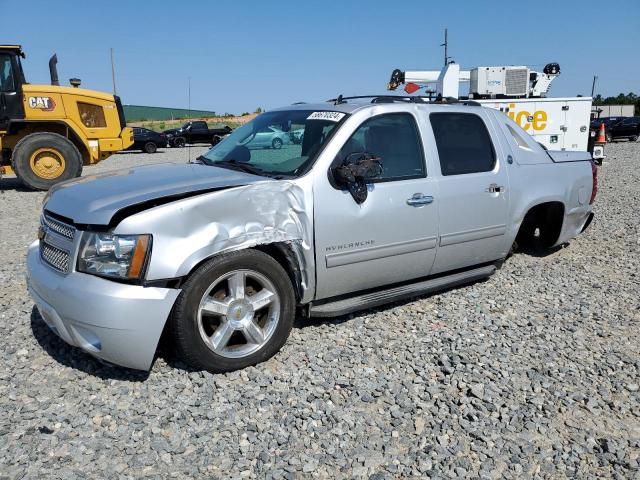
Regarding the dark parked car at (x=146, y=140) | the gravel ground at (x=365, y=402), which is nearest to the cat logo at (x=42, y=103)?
the gravel ground at (x=365, y=402)

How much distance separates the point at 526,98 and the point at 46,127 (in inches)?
444

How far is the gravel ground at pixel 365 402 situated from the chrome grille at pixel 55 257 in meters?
0.69

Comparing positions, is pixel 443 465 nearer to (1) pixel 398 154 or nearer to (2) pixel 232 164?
(1) pixel 398 154

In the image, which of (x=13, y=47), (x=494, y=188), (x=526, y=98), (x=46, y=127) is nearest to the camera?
(x=494, y=188)

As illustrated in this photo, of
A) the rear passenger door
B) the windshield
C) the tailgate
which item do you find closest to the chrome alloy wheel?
the windshield

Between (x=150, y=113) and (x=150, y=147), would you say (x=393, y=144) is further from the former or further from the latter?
(x=150, y=113)

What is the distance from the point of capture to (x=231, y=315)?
3.42m

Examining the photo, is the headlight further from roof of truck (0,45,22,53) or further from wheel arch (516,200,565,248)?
roof of truck (0,45,22,53)

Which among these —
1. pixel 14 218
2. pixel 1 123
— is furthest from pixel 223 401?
pixel 1 123

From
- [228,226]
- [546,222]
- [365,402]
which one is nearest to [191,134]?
[546,222]

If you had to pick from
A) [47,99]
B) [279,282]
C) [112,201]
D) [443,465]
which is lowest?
[443,465]

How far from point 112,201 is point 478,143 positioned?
316 cm

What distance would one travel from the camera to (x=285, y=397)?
3.22 metres

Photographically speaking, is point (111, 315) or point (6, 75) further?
point (6, 75)
